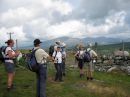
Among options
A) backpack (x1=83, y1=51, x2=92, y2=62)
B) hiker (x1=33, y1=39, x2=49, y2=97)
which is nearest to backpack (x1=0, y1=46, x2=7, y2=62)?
hiker (x1=33, y1=39, x2=49, y2=97)

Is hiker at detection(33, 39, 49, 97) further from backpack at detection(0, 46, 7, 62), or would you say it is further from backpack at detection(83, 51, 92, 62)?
backpack at detection(83, 51, 92, 62)

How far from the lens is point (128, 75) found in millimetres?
27984

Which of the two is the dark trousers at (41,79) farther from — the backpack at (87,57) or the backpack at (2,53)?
the backpack at (87,57)

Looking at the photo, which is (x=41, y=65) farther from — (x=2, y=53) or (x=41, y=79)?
(x=2, y=53)

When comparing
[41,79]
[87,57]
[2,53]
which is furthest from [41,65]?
[87,57]

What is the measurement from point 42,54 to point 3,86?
5.20m

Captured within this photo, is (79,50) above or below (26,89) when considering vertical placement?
above

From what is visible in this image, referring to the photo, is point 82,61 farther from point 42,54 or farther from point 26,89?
point 42,54

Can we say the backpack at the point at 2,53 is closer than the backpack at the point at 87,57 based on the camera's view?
Yes

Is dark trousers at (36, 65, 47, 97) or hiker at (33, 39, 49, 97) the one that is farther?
dark trousers at (36, 65, 47, 97)

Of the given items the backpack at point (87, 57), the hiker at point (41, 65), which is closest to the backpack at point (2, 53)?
the hiker at point (41, 65)

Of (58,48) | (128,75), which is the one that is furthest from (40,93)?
(128,75)

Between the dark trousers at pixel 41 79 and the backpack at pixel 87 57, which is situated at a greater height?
the backpack at pixel 87 57

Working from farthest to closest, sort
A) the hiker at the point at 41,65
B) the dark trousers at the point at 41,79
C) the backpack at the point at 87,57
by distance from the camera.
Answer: the backpack at the point at 87,57 → the dark trousers at the point at 41,79 → the hiker at the point at 41,65
